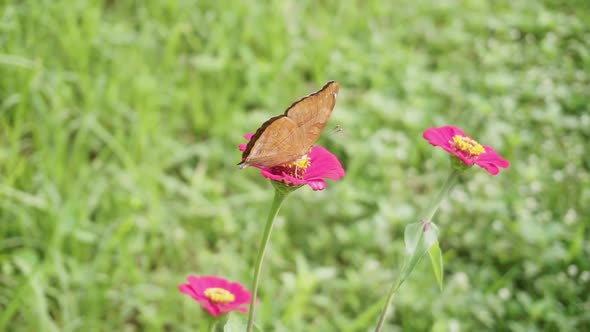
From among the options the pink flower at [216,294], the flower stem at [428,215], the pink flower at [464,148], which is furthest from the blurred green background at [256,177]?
the pink flower at [464,148]

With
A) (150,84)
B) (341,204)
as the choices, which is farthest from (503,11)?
(150,84)

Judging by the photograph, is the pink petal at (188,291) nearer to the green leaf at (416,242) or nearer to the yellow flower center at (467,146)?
the green leaf at (416,242)

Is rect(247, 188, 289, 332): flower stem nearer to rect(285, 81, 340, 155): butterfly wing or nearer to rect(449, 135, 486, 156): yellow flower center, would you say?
rect(285, 81, 340, 155): butterfly wing

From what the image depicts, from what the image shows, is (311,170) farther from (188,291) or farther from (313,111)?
(188,291)

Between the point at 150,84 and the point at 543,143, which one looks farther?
the point at 543,143

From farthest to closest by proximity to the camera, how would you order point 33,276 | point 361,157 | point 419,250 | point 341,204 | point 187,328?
point 361,157 < point 341,204 < point 187,328 < point 33,276 < point 419,250

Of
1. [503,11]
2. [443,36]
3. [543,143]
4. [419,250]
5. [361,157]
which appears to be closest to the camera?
[419,250]

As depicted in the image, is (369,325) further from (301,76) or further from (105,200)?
(301,76)
